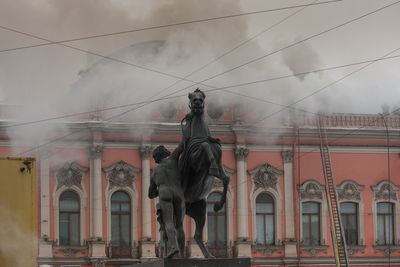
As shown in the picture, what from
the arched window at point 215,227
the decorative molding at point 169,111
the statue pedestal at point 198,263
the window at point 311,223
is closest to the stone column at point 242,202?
the arched window at point 215,227

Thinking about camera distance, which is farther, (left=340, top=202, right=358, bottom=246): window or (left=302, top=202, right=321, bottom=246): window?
(left=340, top=202, right=358, bottom=246): window

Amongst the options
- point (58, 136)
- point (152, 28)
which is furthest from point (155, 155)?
point (58, 136)

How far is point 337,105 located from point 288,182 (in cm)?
309

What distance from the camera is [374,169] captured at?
3653 centimetres

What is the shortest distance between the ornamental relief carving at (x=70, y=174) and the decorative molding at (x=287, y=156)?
20.5 feet

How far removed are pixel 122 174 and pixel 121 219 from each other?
1367mm

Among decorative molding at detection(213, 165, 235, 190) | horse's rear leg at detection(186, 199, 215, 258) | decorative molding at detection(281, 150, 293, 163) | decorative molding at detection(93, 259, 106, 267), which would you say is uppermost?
decorative molding at detection(281, 150, 293, 163)

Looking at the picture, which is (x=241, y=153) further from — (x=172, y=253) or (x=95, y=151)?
(x=172, y=253)

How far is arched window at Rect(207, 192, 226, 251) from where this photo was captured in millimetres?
35500

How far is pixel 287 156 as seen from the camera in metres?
36.2

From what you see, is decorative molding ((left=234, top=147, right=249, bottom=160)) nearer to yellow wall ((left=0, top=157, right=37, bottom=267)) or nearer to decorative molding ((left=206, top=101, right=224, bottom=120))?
decorative molding ((left=206, top=101, right=224, bottom=120))

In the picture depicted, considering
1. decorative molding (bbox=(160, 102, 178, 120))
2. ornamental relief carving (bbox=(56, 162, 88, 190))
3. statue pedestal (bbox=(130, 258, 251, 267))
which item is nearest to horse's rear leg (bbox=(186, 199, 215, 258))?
statue pedestal (bbox=(130, 258, 251, 267))

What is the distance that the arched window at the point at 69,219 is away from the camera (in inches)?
1352

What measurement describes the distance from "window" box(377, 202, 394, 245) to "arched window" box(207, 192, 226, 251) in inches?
198
